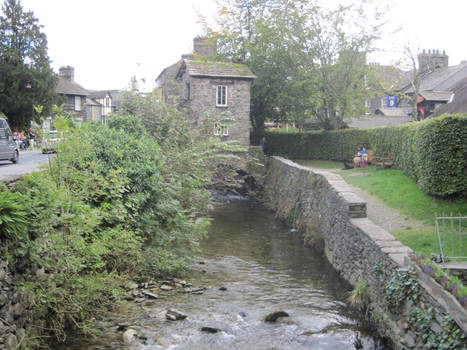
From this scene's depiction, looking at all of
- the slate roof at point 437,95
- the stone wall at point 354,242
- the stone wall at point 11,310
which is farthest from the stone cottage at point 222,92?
the stone wall at point 11,310

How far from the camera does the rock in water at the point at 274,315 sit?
8984 millimetres

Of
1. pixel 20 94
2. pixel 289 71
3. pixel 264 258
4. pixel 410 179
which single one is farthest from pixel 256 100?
pixel 264 258

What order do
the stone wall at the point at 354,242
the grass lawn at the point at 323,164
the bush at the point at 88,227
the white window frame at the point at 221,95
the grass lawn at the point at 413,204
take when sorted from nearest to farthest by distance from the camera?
1. the bush at the point at 88,227
2. the stone wall at the point at 354,242
3. the grass lawn at the point at 413,204
4. the grass lawn at the point at 323,164
5. the white window frame at the point at 221,95

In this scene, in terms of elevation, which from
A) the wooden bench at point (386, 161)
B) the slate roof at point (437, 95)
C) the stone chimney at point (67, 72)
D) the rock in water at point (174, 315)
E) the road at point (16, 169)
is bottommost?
the rock in water at point (174, 315)

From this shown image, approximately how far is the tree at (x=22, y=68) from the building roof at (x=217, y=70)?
1248 centimetres

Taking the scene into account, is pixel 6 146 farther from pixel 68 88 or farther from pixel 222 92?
pixel 68 88

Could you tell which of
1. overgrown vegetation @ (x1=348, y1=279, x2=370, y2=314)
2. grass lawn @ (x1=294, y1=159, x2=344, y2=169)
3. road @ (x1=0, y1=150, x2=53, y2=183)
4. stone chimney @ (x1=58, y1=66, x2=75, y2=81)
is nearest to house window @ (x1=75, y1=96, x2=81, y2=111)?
stone chimney @ (x1=58, y1=66, x2=75, y2=81)

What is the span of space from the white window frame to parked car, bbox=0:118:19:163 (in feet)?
61.8

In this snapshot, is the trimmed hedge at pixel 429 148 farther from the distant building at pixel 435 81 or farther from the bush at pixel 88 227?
the distant building at pixel 435 81

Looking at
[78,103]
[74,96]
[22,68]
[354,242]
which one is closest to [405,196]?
[354,242]

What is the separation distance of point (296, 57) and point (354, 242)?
25097 millimetres

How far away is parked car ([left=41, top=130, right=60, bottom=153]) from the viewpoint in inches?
324

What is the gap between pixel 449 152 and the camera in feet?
40.1

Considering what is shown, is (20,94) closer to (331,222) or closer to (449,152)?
(331,222)
